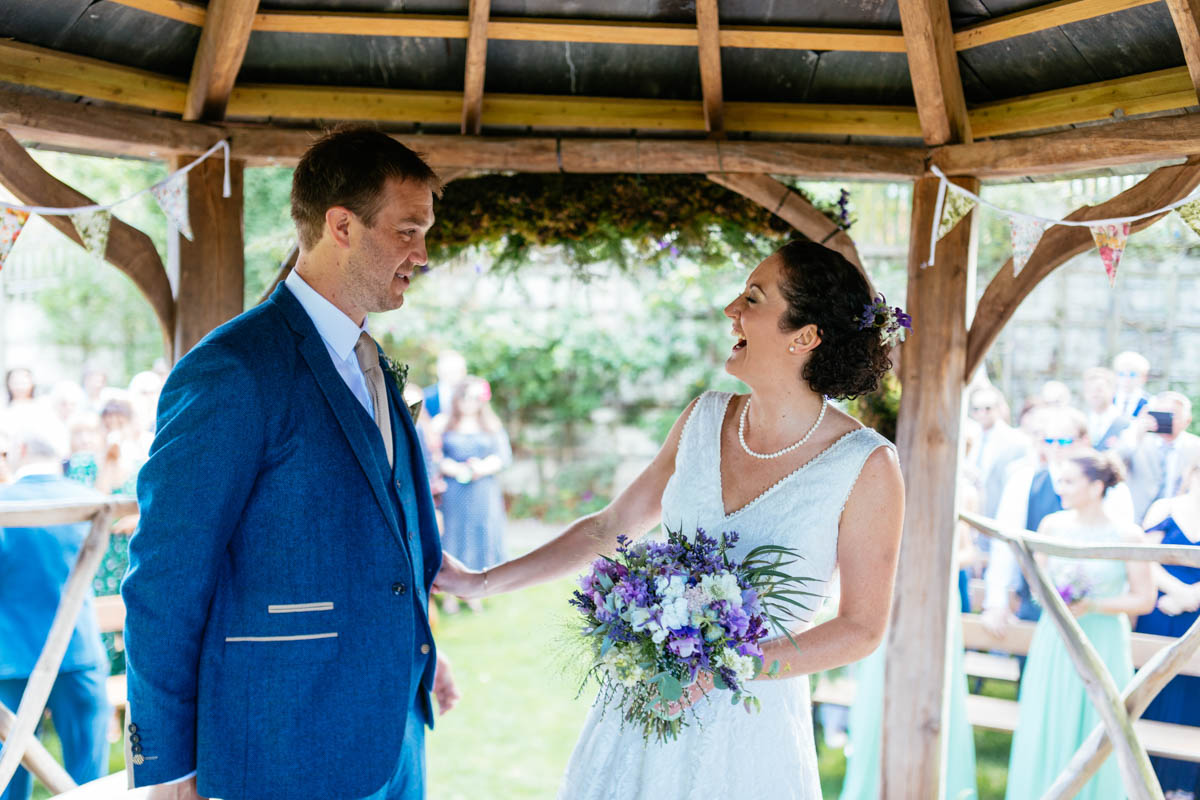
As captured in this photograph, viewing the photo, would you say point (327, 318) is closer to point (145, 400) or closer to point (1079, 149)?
point (1079, 149)

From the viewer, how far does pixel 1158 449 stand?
16.1ft

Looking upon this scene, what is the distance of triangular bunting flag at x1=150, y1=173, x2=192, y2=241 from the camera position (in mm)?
3934

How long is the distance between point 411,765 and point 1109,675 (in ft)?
9.77

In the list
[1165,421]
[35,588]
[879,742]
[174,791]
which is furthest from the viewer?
[1165,421]

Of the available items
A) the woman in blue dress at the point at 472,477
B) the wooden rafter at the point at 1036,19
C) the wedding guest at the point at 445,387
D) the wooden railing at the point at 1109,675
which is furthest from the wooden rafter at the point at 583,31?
the wedding guest at the point at 445,387

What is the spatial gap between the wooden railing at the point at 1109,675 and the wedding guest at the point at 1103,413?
4.50ft

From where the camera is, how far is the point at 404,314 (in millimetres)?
10797

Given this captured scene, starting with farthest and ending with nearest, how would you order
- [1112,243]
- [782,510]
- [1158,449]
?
1. [1158,449]
2. [1112,243]
3. [782,510]

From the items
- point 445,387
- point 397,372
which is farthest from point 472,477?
point 397,372

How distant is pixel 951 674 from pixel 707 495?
273 cm

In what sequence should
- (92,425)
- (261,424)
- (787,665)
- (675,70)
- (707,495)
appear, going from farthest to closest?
(92,425) → (675,70) → (707,495) → (787,665) → (261,424)

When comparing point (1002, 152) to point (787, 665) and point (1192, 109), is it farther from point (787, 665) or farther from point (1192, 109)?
point (787, 665)

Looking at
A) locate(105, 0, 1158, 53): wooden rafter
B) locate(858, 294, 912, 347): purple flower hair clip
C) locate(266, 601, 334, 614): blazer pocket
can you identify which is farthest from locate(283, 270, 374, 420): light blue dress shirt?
locate(105, 0, 1158, 53): wooden rafter

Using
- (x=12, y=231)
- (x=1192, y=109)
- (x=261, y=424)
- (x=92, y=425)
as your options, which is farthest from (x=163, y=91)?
(x=1192, y=109)
